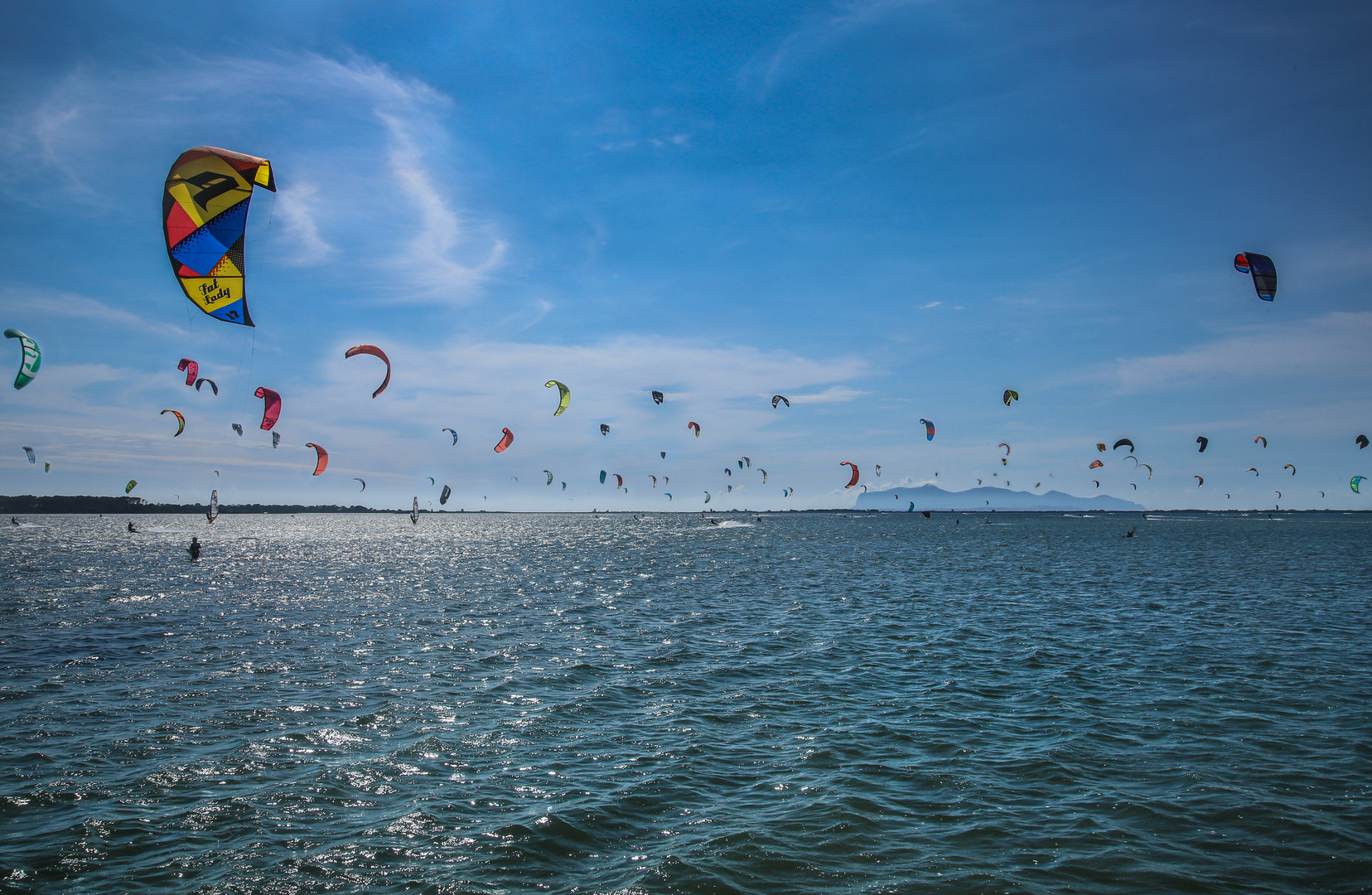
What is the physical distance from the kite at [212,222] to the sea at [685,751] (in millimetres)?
7343

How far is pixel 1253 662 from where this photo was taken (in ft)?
54.8

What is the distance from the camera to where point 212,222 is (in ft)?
40.2

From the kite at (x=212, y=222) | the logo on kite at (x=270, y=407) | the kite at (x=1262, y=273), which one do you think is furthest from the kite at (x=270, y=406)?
the kite at (x=1262, y=273)

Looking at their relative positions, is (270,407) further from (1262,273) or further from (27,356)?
(1262,273)

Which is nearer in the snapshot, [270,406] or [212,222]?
[212,222]

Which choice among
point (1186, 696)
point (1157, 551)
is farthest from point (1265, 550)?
point (1186, 696)

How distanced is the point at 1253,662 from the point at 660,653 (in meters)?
14.2

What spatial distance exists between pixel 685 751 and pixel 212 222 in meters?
12.0

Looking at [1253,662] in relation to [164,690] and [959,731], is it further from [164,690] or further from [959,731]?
[164,690]

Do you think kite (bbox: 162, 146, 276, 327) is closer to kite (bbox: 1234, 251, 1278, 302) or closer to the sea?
the sea

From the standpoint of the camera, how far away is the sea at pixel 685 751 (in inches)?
295

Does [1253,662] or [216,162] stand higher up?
[216,162]

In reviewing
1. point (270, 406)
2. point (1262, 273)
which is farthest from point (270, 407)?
point (1262, 273)

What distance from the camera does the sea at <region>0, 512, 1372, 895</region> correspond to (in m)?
7.50
